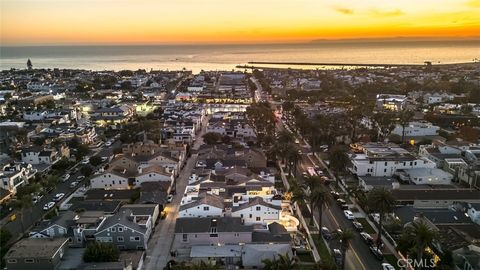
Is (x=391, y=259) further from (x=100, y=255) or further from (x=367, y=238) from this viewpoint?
(x=100, y=255)

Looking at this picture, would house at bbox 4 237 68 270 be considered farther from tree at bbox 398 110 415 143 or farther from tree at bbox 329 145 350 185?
tree at bbox 398 110 415 143

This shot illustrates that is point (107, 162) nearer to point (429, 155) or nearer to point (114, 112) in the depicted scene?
point (114, 112)

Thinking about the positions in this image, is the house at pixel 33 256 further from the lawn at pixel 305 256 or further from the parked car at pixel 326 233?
the parked car at pixel 326 233

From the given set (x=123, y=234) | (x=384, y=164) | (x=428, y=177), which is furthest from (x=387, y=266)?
(x=384, y=164)

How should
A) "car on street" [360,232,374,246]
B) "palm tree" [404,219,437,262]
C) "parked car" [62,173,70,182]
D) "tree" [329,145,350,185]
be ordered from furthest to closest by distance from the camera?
"parked car" [62,173,70,182]
"tree" [329,145,350,185]
"car on street" [360,232,374,246]
"palm tree" [404,219,437,262]

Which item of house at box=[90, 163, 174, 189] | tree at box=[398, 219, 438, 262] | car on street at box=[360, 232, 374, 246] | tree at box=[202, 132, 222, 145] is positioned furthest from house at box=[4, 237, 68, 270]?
tree at box=[202, 132, 222, 145]

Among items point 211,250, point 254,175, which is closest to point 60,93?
point 254,175
